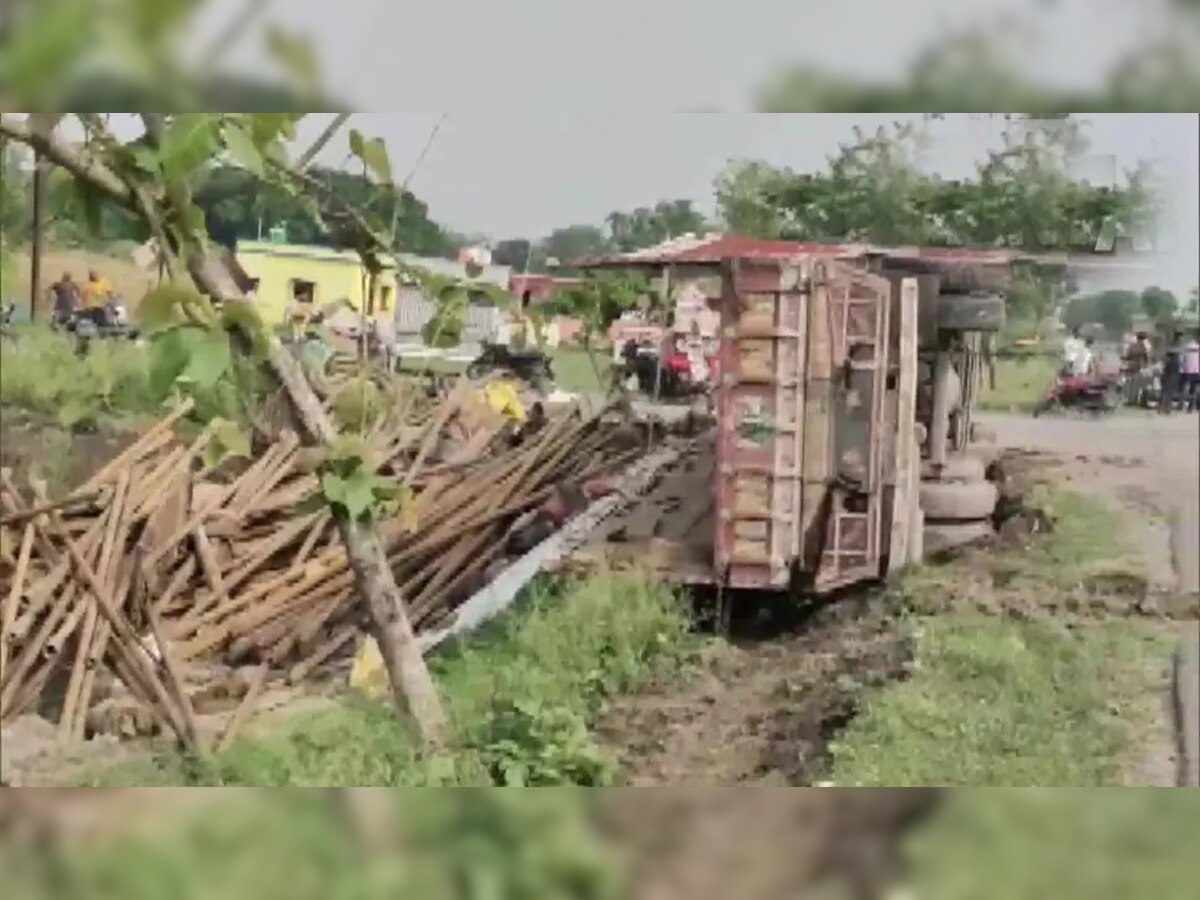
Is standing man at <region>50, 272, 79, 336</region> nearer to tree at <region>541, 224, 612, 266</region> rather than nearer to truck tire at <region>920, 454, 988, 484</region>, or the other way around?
tree at <region>541, 224, 612, 266</region>

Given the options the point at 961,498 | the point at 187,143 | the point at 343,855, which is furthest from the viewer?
the point at 343,855

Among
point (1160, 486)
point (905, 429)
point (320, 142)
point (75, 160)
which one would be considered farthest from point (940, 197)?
point (75, 160)

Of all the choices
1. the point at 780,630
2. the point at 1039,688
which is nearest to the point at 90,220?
the point at 780,630

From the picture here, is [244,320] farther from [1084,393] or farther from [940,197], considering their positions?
[1084,393]

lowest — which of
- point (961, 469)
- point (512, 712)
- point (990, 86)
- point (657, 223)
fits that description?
point (512, 712)

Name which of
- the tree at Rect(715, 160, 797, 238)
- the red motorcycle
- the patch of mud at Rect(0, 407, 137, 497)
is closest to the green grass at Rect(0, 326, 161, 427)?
the patch of mud at Rect(0, 407, 137, 497)

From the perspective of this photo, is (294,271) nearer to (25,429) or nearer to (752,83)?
(25,429)

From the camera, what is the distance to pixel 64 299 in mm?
1545

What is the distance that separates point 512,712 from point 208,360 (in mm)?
430

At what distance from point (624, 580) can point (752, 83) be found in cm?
47

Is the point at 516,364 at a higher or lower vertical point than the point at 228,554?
higher

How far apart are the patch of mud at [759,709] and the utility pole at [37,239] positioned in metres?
0.69

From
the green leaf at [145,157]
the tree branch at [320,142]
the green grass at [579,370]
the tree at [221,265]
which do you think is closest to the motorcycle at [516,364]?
the green grass at [579,370]

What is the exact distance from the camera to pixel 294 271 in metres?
1.52
